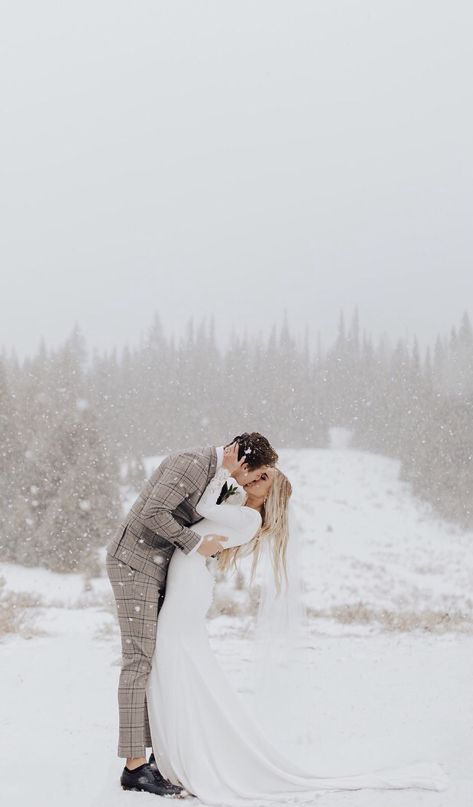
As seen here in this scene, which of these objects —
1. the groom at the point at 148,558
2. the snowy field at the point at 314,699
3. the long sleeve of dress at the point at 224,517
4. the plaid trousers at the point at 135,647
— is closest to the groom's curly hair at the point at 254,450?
the groom at the point at 148,558

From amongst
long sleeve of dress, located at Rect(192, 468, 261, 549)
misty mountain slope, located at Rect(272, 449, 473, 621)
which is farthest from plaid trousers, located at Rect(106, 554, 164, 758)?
misty mountain slope, located at Rect(272, 449, 473, 621)

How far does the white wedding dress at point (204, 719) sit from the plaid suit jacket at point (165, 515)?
7cm

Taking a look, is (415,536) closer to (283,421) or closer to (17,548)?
(283,421)

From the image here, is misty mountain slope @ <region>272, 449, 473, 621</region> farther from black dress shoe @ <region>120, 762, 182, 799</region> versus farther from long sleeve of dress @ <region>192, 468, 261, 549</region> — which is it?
long sleeve of dress @ <region>192, 468, 261, 549</region>

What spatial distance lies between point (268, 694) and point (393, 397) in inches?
1173

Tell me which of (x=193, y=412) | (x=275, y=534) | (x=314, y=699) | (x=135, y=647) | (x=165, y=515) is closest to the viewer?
(x=165, y=515)

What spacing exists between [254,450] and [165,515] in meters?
0.52

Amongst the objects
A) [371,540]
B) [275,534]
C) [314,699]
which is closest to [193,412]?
[371,540]

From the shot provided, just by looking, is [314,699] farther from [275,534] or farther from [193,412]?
[193,412]

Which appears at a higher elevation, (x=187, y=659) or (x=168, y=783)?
(x=187, y=659)

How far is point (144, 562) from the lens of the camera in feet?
11.9

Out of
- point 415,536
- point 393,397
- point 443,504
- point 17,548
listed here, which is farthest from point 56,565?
point 393,397

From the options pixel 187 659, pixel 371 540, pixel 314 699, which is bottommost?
pixel 371 540

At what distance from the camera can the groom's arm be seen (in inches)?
138
